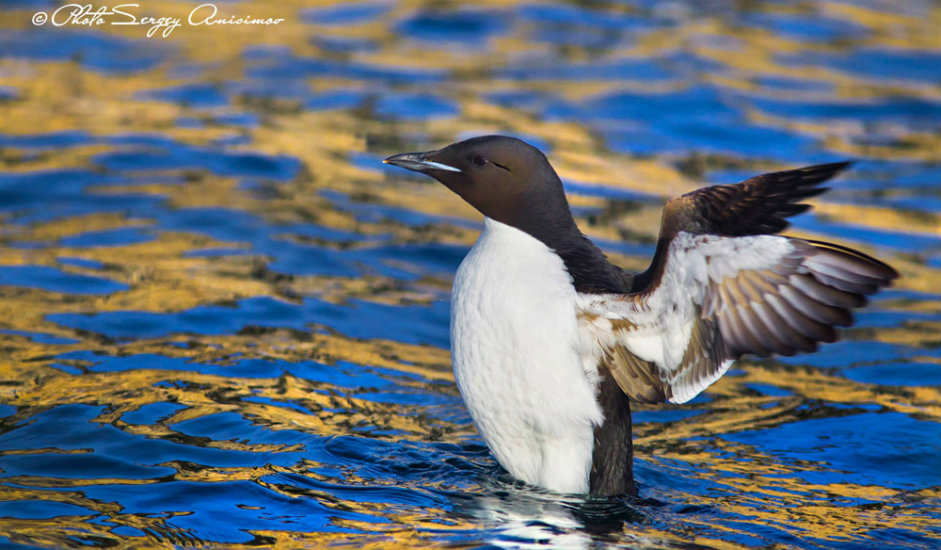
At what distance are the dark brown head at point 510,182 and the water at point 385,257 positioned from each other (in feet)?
4.12

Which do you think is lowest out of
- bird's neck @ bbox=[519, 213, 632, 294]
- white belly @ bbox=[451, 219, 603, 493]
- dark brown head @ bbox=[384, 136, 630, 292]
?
white belly @ bbox=[451, 219, 603, 493]

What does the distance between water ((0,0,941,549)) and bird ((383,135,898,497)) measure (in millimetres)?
351

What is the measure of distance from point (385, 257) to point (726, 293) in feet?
15.8

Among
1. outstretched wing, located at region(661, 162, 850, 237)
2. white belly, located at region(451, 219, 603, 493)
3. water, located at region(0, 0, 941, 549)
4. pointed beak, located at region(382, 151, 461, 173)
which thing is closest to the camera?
outstretched wing, located at region(661, 162, 850, 237)

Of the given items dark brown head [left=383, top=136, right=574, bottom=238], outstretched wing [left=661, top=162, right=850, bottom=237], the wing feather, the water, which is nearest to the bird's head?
dark brown head [left=383, top=136, right=574, bottom=238]

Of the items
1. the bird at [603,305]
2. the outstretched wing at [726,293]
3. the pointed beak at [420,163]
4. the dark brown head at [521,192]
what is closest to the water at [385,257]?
the bird at [603,305]

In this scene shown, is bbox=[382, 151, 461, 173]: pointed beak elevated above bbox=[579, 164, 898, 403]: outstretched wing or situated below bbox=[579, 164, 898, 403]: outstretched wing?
above

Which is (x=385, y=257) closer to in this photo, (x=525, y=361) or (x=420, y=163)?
(x=420, y=163)

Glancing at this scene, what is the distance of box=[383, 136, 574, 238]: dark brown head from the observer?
5414mm

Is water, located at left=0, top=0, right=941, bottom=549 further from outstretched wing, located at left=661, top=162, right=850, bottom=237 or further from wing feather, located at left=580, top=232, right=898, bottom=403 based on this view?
outstretched wing, located at left=661, top=162, right=850, bottom=237

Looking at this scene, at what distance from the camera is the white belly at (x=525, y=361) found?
514 cm

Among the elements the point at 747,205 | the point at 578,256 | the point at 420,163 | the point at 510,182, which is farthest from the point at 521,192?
the point at 747,205

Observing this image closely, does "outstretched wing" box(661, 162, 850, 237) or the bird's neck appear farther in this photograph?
the bird's neck

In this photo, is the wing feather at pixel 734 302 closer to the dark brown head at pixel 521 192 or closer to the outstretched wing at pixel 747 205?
the outstretched wing at pixel 747 205
